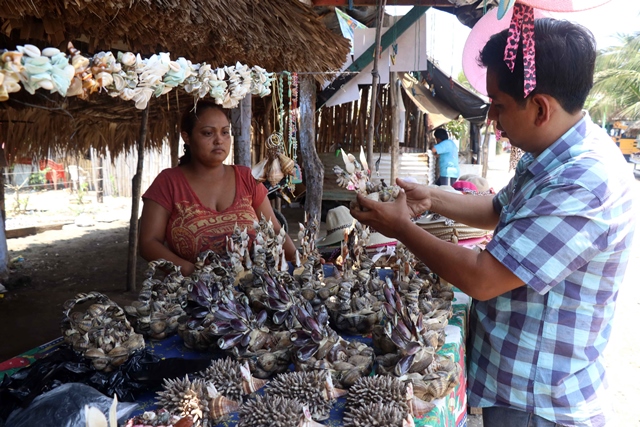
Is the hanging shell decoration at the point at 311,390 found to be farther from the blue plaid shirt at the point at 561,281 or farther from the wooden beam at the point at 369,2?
the wooden beam at the point at 369,2

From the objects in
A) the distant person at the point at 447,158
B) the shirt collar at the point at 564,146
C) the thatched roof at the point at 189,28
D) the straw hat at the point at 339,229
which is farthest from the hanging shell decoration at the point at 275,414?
the distant person at the point at 447,158

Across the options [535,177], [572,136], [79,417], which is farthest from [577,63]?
[79,417]

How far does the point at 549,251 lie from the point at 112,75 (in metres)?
1.24

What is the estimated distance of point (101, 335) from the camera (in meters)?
1.30

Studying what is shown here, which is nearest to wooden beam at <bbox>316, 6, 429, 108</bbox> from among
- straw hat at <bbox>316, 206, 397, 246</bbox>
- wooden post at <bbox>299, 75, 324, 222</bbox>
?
wooden post at <bbox>299, 75, 324, 222</bbox>

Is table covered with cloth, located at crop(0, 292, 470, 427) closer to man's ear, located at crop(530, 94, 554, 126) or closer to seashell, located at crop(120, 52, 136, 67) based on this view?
man's ear, located at crop(530, 94, 554, 126)

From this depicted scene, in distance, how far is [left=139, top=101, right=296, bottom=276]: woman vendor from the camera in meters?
2.32

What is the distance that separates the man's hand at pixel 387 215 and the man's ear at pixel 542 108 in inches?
17.6

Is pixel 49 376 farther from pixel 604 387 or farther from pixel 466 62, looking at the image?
pixel 466 62

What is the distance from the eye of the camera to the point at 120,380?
118 centimetres

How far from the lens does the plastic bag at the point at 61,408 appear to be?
918 millimetres

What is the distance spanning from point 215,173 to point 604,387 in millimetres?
1942

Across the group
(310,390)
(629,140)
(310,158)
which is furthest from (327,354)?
(629,140)

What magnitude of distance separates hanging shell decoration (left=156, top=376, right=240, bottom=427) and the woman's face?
1474mm
